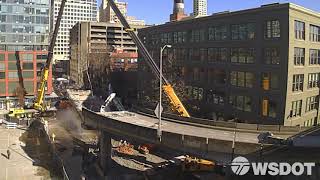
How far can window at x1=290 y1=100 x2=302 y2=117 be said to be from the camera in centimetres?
5562

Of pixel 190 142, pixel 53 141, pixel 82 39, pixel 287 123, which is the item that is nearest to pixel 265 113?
pixel 287 123

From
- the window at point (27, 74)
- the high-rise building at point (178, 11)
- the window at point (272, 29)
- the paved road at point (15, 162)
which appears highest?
the high-rise building at point (178, 11)

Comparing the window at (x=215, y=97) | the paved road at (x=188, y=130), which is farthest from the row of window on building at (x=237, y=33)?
the paved road at (x=188, y=130)

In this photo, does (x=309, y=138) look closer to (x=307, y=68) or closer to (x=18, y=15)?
(x=307, y=68)

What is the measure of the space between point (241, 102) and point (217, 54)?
1057 centimetres

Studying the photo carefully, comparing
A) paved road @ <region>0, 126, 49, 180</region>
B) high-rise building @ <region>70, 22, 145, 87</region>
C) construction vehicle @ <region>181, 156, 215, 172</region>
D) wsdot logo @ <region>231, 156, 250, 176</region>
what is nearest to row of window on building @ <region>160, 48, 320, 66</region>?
construction vehicle @ <region>181, 156, 215, 172</region>

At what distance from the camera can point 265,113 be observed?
56438 millimetres

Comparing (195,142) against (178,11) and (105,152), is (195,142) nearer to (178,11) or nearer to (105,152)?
(105,152)

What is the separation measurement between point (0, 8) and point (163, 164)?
78.6m

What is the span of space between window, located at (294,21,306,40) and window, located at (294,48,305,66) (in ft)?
6.07

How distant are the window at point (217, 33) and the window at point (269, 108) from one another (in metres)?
14.5

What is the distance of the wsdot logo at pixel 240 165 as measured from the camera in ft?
98.7

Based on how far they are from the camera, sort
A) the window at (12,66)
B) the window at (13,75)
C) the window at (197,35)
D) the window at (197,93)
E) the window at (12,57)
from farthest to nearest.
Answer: the window at (12,57), the window at (12,66), the window at (13,75), the window at (197,93), the window at (197,35)

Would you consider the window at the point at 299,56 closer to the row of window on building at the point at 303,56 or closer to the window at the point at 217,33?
the row of window on building at the point at 303,56
